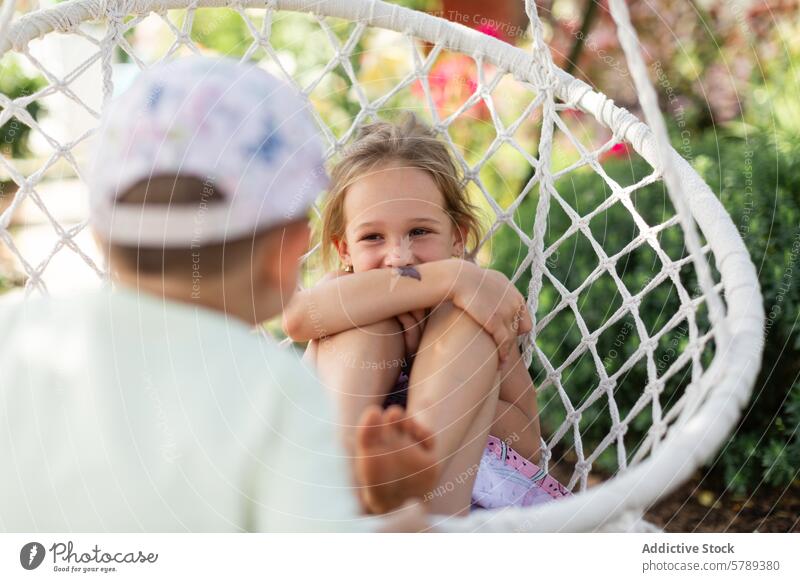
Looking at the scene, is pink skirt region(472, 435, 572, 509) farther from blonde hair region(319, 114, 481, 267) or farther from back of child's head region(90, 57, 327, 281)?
back of child's head region(90, 57, 327, 281)

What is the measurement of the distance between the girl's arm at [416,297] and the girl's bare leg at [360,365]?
1 centimetres

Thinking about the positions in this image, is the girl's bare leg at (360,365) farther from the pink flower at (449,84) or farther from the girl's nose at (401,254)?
the pink flower at (449,84)

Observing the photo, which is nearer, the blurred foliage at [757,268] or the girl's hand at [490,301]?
the girl's hand at [490,301]

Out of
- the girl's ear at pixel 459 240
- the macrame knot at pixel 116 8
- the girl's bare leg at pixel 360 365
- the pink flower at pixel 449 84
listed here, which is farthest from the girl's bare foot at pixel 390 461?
the pink flower at pixel 449 84

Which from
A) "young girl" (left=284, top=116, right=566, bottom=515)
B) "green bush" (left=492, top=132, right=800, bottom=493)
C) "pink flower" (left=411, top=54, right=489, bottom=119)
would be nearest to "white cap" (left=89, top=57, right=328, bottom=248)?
"young girl" (left=284, top=116, right=566, bottom=515)

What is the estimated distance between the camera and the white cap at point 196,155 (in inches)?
25.9

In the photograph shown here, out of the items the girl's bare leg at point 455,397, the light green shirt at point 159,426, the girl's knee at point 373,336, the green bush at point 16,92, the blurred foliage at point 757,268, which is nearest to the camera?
the light green shirt at point 159,426

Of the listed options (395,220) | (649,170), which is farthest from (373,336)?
(649,170)

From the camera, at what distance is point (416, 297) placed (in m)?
0.97

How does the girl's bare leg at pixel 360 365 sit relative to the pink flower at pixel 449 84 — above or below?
below

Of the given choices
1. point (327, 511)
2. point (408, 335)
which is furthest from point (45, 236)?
point (327, 511)
